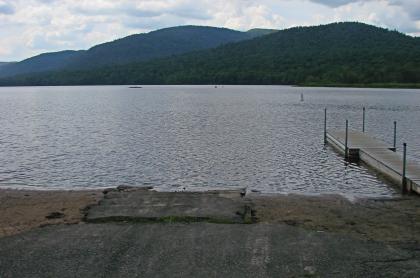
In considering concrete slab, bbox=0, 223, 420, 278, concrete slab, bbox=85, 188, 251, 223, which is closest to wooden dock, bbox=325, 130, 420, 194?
concrete slab, bbox=85, 188, 251, 223

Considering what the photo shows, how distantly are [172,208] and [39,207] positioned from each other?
14.9ft

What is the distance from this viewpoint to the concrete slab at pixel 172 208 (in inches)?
522

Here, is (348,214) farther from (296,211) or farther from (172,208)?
(172,208)

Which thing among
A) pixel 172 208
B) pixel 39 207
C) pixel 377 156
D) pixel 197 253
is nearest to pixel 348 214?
pixel 172 208

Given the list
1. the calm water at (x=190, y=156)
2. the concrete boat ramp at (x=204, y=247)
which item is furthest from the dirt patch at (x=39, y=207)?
the calm water at (x=190, y=156)

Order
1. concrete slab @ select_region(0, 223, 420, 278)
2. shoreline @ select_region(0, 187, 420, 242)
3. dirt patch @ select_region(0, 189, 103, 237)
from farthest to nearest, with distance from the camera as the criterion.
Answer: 1. dirt patch @ select_region(0, 189, 103, 237)
2. shoreline @ select_region(0, 187, 420, 242)
3. concrete slab @ select_region(0, 223, 420, 278)

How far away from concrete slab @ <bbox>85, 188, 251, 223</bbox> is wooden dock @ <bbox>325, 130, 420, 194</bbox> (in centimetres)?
707

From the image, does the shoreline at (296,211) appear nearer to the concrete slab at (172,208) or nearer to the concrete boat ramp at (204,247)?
the concrete boat ramp at (204,247)

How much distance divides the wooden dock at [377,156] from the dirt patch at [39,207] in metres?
11.8

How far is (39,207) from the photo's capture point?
1567 cm

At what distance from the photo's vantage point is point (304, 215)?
14.3 meters

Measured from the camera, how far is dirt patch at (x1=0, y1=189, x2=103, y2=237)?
43.4 feet

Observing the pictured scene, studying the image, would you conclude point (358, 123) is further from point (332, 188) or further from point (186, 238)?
point (186, 238)

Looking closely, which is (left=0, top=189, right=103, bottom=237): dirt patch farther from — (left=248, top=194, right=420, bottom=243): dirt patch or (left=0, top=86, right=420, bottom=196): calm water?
(left=248, top=194, right=420, bottom=243): dirt patch
